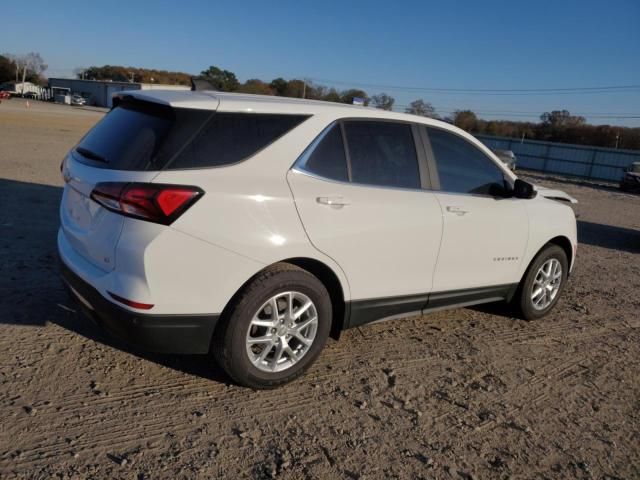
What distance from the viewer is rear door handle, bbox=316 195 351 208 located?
11.2 feet

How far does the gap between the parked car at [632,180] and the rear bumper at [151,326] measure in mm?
28757

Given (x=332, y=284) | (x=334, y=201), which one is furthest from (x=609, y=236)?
(x=334, y=201)

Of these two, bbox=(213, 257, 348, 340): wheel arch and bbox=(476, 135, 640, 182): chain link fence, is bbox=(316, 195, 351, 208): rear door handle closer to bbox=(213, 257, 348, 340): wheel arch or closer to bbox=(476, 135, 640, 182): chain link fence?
bbox=(213, 257, 348, 340): wheel arch

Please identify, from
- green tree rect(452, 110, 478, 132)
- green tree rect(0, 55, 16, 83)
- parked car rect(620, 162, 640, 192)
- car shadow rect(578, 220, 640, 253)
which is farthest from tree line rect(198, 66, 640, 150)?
green tree rect(0, 55, 16, 83)

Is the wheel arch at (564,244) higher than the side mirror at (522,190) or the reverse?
the reverse

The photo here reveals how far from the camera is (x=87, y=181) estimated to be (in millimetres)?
3209

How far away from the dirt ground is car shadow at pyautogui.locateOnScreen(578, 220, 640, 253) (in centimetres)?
537

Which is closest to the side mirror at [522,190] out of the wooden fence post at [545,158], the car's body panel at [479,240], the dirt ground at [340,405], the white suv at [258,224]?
the car's body panel at [479,240]

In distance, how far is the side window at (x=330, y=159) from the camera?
11.4 feet

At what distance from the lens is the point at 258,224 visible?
3.16 metres

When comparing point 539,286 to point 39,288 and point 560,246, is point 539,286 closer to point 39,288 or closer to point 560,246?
point 560,246

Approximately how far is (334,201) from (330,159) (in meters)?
0.30

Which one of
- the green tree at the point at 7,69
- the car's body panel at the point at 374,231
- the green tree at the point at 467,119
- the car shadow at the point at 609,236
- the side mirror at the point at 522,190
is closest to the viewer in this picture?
the car's body panel at the point at 374,231

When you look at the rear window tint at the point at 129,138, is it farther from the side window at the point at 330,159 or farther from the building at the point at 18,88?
the building at the point at 18,88
